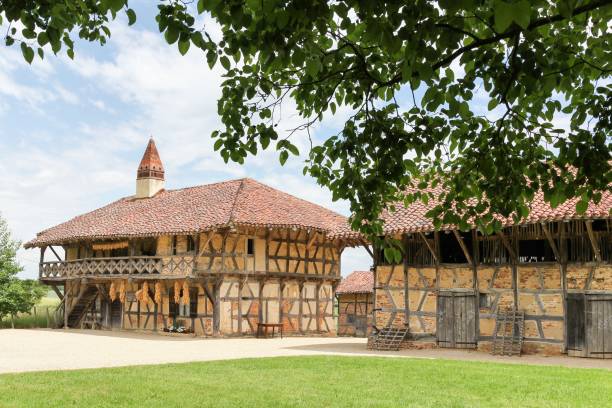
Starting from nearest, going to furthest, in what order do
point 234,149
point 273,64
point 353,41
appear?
1. point 273,64
2. point 353,41
3. point 234,149

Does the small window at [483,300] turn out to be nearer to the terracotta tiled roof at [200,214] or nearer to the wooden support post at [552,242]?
the wooden support post at [552,242]

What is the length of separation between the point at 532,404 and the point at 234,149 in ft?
23.9

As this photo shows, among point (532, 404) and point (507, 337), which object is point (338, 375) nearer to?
point (532, 404)

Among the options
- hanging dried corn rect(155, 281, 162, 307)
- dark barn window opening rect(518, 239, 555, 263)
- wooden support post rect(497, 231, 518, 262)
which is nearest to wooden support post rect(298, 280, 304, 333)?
hanging dried corn rect(155, 281, 162, 307)

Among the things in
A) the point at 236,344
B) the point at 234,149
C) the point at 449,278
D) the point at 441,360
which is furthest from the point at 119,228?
the point at 234,149

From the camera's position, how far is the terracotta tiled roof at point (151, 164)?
123 ft

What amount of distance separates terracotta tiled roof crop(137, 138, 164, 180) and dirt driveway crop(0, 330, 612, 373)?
1165cm

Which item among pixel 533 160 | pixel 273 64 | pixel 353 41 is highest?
pixel 353 41

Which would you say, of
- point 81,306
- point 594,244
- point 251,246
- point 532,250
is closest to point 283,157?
point 594,244

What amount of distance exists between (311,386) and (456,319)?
10020 mm

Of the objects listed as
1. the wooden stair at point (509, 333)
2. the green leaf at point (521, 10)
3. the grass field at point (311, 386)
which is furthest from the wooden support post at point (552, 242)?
the green leaf at point (521, 10)

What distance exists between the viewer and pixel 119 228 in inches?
1256

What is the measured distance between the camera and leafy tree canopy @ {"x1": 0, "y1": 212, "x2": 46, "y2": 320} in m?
36.8

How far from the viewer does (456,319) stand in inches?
857
